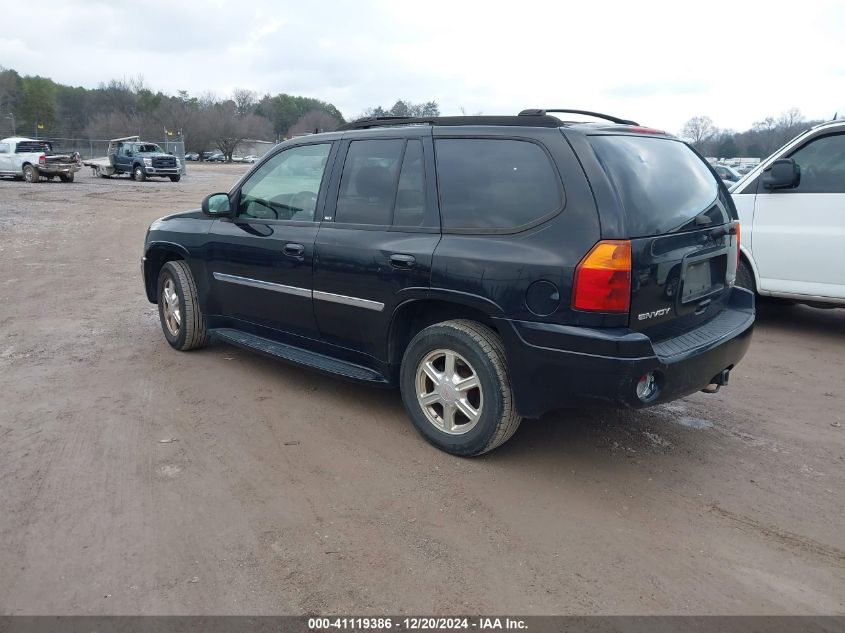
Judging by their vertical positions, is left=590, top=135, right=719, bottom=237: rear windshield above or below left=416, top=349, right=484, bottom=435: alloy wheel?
above

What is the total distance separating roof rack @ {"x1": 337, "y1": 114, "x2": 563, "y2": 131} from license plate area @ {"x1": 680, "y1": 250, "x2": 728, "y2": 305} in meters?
1.03

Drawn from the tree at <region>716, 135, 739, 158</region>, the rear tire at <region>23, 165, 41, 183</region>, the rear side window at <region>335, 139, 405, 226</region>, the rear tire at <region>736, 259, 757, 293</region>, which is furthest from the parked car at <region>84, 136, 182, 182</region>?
the rear side window at <region>335, 139, 405, 226</region>

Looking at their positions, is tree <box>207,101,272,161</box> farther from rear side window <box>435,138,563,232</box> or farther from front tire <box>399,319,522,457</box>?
front tire <box>399,319,522,457</box>

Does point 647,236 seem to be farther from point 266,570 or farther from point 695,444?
point 266,570

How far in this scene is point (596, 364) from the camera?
3.22 m

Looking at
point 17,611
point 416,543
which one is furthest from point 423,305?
point 17,611

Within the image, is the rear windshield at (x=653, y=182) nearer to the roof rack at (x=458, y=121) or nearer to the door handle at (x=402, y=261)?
the roof rack at (x=458, y=121)

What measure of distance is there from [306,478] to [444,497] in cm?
75

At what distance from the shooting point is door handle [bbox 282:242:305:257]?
4.47 metres

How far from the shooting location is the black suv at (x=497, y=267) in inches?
128

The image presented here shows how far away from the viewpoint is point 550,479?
3637 millimetres

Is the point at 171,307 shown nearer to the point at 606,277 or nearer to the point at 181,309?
the point at 181,309

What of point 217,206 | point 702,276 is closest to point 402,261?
point 702,276
